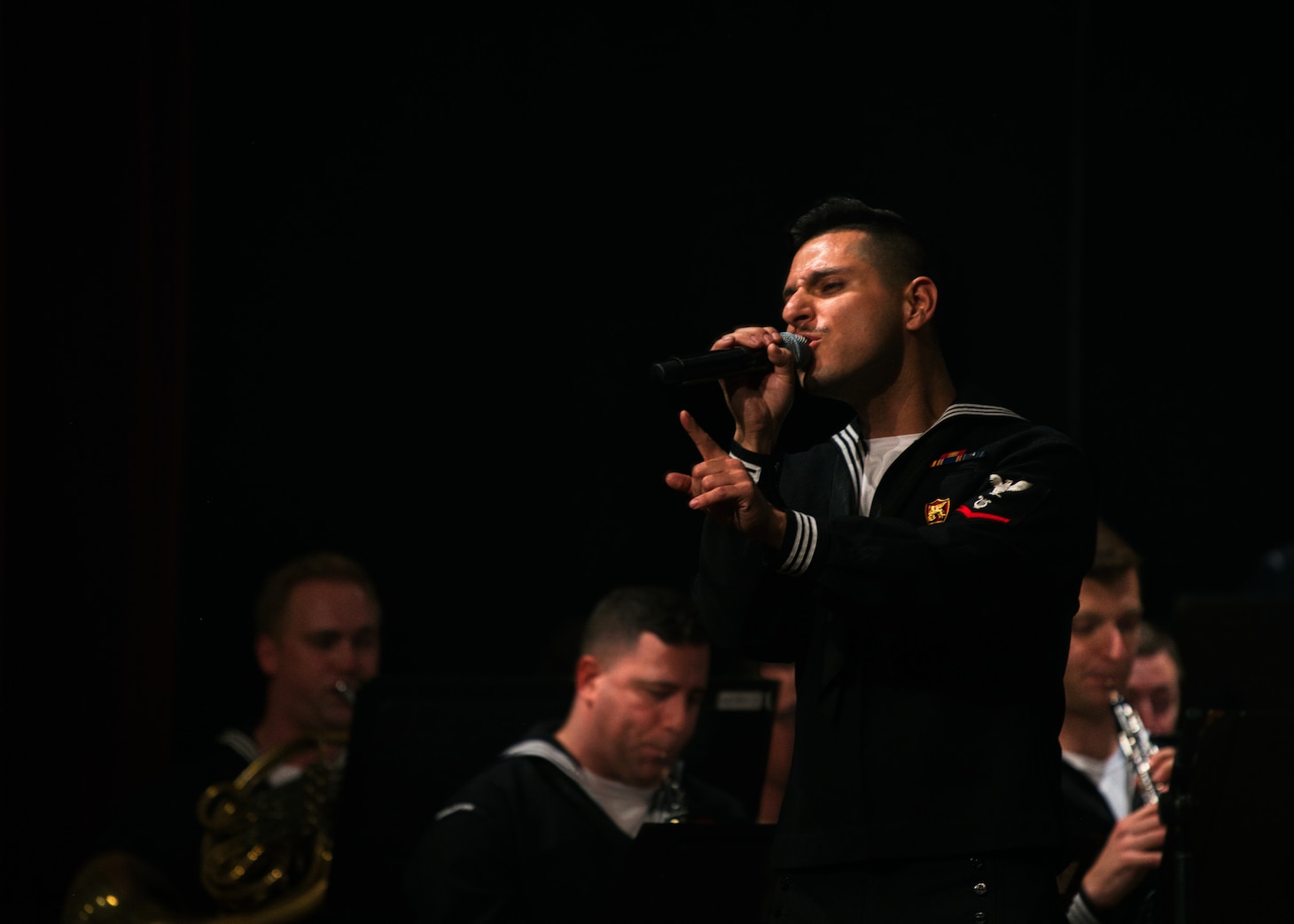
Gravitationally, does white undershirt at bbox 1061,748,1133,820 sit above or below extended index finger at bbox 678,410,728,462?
below

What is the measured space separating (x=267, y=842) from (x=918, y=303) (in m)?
2.73

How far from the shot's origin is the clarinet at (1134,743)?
11.4 feet

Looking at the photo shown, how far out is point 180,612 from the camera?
3879 millimetres

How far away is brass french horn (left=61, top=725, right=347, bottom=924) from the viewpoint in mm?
4168

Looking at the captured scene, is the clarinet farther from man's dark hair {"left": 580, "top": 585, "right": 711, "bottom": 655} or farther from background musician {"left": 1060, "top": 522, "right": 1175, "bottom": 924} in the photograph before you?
man's dark hair {"left": 580, "top": 585, "right": 711, "bottom": 655}

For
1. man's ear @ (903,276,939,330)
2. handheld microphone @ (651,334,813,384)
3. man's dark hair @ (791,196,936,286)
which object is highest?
man's dark hair @ (791,196,936,286)

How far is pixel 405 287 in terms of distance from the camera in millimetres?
4277

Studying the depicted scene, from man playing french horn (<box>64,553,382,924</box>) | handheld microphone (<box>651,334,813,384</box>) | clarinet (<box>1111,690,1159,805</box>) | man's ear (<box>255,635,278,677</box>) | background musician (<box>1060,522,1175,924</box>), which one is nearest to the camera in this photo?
handheld microphone (<box>651,334,813,384</box>)

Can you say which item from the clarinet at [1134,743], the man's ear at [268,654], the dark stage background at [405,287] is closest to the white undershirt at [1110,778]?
the clarinet at [1134,743]

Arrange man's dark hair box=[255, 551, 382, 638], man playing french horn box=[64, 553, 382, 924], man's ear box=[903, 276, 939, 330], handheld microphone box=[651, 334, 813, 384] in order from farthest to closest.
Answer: man's dark hair box=[255, 551, 382, 638], man playing french horn box=[64, 553, 382, 924], man's ear box=[903, 276, 939, 330], handheld microphone box=[651, 334, 813, 384]

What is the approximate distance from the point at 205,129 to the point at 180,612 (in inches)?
47.2

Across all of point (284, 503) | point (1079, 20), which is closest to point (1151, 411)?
point (1079, 20)

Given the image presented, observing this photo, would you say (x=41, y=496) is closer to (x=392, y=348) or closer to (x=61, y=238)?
(x=61, y=238)

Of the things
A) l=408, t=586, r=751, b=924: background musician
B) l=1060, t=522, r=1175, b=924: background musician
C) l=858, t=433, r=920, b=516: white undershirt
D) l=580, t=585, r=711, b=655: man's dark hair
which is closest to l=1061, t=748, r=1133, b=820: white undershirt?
l=1060, t=522, r=1175, b=924: background musician
